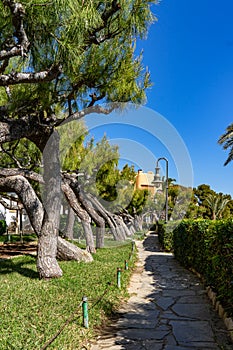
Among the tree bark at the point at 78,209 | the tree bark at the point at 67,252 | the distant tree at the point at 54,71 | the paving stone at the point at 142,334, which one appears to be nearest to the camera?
the distant tree at the point at 54,71

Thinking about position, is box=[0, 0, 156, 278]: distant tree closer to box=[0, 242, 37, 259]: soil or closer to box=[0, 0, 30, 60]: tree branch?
box=[0, 0, 30, 60]: tree branch

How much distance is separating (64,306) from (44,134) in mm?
3972

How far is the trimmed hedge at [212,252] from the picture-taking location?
16.3 ft

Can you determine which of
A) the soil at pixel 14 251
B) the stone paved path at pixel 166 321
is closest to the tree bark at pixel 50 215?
the stone paved path at pixel 166 321

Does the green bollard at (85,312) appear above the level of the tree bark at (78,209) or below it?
below

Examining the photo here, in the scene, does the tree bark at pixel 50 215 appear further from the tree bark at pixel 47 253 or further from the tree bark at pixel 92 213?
the tree bark at pixel 92 213

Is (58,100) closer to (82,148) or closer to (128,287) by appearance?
(128,287)

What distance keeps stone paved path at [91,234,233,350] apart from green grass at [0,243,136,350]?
0.31 m

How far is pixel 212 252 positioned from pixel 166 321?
77.4 inches

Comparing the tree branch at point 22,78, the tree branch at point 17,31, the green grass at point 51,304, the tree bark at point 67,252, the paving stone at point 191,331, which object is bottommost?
the paving stone at point 191,331

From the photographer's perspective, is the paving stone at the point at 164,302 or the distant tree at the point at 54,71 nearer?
the distant tree at the point at 54,71

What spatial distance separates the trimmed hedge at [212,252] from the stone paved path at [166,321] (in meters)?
0.41

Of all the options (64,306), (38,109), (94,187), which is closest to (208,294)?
(64,306)

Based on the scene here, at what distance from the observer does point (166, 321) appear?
4.98 m
